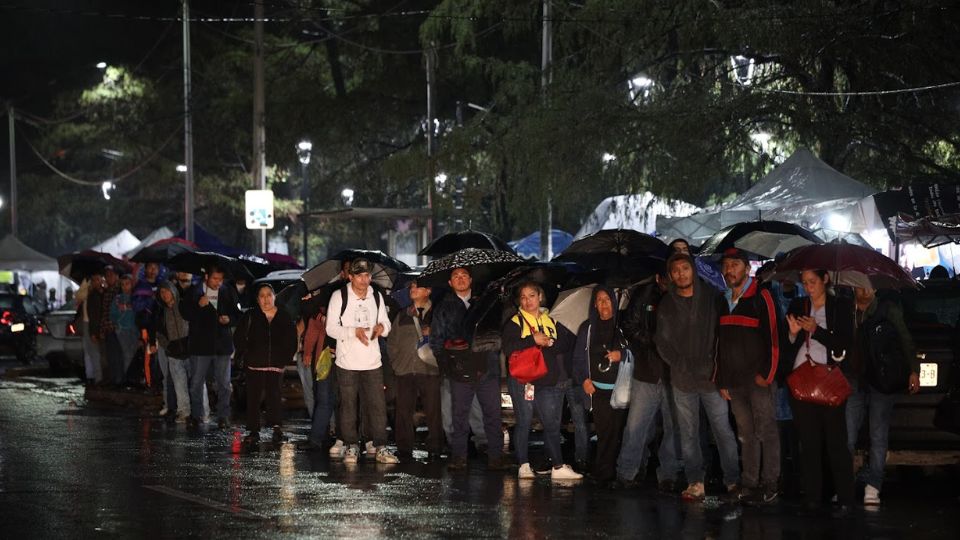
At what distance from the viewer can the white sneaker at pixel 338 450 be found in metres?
14.8

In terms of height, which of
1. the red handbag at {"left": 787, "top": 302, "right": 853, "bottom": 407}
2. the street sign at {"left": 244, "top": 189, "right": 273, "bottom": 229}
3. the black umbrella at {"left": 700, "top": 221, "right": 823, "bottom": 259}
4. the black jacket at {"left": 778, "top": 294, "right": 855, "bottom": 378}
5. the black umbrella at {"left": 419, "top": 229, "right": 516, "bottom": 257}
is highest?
the street sign at {"left": 244, "top": 189, "right": 273, "bottom": 229}

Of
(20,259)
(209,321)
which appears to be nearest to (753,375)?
(209,321)

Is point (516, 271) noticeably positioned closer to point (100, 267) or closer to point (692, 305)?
point (692, 305)

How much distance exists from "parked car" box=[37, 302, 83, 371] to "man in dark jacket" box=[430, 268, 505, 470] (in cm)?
1454

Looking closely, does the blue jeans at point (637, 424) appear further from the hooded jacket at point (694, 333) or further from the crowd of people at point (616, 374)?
the hooded jacket at point (694, 333)

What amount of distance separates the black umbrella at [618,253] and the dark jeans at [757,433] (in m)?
2.59

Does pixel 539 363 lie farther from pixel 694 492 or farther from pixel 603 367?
pixel 694 492

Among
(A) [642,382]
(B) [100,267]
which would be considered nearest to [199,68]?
(B) [100,267]

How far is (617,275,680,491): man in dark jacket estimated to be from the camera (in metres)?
12.1

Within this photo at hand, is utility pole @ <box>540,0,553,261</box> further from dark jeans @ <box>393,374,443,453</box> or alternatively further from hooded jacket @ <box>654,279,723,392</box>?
hooded jacket @ <box>654,279,723,392</box>

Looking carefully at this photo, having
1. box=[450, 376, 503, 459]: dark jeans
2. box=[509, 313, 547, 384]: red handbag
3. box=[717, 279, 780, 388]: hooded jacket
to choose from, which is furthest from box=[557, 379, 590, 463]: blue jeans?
box=[717, 279, 780, 388]: hooded jacket

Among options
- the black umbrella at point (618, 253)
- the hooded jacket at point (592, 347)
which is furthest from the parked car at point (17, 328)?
the hooded jacket at point (592, 347)

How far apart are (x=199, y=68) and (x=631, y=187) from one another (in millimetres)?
30982

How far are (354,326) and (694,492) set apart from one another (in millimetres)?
4062
